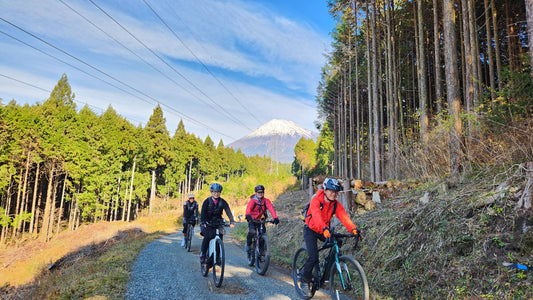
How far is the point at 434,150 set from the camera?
30.6ft

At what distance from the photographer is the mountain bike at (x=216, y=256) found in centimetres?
609

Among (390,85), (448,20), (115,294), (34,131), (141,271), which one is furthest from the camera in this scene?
(34,131)

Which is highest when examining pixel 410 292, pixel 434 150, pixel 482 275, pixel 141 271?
pixel 434 150

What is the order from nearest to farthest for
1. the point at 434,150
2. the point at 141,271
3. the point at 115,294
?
1. the point at 115,294
2. the point at 141,271
3. the point at 434,150

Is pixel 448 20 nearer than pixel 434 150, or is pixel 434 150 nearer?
pixel 434 150

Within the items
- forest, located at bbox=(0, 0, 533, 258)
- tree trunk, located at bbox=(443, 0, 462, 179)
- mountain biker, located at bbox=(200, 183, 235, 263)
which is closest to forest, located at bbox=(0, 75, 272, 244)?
forest, located at bbox=(0, 0, 533, 258)

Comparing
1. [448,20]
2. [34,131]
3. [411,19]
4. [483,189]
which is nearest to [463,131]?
[483,189]

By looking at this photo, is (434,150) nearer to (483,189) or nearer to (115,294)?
(483,189)

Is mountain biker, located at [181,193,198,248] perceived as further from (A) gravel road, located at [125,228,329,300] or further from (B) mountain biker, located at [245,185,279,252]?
(B) mountain biker, located at [245,185,279,252]

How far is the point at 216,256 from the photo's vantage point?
20.9 feet

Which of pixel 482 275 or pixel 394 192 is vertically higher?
pixel 394 192

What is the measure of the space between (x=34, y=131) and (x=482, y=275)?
3446 cm

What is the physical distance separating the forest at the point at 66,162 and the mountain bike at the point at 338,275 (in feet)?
98.1

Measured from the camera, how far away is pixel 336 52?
31.2 metres
